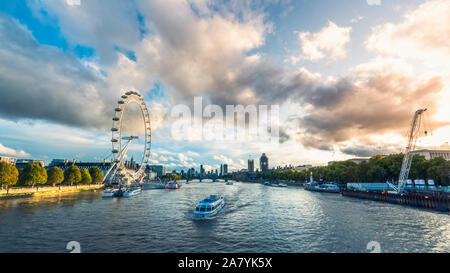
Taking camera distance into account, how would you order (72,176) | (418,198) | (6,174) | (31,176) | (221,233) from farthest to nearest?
(72,176)
(31,176)
(6,174)
(418,198)
(221,233)

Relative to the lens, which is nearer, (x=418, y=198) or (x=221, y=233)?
(x=221, y=233)

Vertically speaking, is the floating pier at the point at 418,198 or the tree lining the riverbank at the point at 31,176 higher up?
the tree lining the riverbank at the point at 31,176

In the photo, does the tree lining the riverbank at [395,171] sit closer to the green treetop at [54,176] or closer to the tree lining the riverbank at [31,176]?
the tree lining the riverbank at [31,176]

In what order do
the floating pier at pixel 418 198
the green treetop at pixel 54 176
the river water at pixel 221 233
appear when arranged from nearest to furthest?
1. the river water at pixel 221 233
2. the floating pier at pixel 418 198
3. the green treetop at pixel 54 176

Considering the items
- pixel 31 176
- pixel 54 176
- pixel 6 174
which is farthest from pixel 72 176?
pixel 6 174

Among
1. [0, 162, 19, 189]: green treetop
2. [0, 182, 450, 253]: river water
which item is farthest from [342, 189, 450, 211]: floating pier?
[0, 162, 19, 189]: green treetop

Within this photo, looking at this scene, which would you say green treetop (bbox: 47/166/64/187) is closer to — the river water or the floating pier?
the river water

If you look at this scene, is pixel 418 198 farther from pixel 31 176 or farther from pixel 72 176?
pixel 72 176

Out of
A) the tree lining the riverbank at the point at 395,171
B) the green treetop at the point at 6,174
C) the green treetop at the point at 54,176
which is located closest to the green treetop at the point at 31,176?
the green treetop at the point at 6,174
